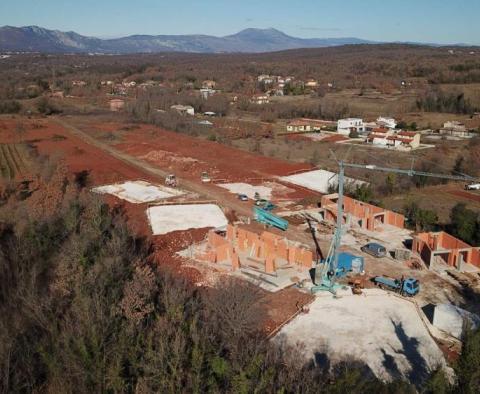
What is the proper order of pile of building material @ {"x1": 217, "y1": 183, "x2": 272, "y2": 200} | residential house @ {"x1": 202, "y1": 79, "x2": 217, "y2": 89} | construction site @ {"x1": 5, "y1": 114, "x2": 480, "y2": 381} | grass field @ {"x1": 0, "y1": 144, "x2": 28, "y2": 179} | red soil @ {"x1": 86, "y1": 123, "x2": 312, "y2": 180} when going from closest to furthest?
1. construction site @ {"x1": 5, "y1": 114, "x2": 480, "y2": 381}
2. pile of building material @ {"x1": 217, "y1": 183, "x2": 272, "y2": 200}
3. grass field @ {"x1": 0, "y1": 144, "x2": 28, "y2": 179}
4. red soil @ {"x1": 86, "y1": 123, "x2": 312, "y2": 180}
5. residential house @ {"x1": 202, "y1": 79, "x2": 217, "y2": 89}

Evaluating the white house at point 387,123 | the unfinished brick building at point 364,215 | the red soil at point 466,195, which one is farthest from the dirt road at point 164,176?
the white house at point 387,123

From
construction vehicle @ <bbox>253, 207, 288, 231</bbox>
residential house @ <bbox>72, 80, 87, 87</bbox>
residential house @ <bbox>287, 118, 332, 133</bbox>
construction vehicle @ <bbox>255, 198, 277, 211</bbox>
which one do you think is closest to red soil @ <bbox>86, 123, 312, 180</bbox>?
construction vehicle @ <bbox>255, 198, 277, 211</bbox>

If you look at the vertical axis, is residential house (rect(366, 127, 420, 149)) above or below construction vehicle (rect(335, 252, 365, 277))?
below

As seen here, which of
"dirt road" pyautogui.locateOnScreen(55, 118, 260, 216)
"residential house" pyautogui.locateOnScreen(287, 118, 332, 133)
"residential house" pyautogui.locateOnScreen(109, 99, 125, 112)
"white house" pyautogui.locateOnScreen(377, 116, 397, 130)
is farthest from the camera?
"residential house" pyautogui.locateOnScreen(109, 99, 125, 112)

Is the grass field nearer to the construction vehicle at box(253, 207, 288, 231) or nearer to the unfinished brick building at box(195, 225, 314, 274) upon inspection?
the construction vehicle at box(253, 207, 288, 231)

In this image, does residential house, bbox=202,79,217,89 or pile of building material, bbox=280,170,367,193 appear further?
residential house, bbox=202,79,217,89

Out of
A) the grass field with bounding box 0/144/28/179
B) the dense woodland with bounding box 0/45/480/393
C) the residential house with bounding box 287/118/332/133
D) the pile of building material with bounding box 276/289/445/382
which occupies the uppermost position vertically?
the dense woodland with bounding box 0/45/480/393
